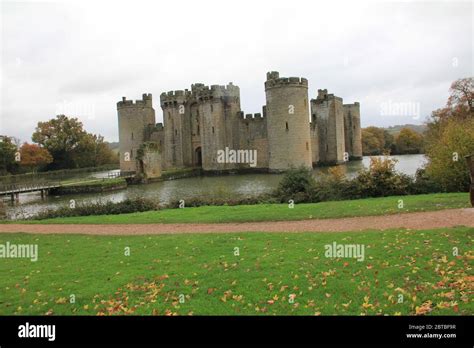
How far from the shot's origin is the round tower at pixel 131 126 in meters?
54.2

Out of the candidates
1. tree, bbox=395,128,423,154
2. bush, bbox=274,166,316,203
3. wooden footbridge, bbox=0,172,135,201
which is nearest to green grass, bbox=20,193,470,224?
bush, bbox=274,166,316,203

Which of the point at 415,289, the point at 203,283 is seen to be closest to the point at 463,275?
the point at 415,289

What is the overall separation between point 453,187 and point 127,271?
48.3 ft

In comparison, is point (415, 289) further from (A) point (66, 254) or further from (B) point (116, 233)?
(B) point (116, 233)

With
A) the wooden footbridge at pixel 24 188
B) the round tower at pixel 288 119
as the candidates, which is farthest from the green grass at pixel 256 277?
the round tower at pixel 288 119

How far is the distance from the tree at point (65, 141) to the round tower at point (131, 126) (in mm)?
19913

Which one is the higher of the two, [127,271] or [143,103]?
[143,103]

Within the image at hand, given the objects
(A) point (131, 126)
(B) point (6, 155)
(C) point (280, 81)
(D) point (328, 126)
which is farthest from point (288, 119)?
(B) point (6, 155)

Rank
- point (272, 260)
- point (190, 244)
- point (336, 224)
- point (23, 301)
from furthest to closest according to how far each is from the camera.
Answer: point (336, 224) → point (190, 244) → point (272, 260) → point (23, 301)

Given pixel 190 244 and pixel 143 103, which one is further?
pixel 143 103

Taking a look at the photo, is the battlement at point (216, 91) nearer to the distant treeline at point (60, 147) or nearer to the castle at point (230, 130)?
the castle at point (230, 130)

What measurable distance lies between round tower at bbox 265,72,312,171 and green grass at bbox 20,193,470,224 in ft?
79.3

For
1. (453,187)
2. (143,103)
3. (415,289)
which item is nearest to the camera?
(415,289)
